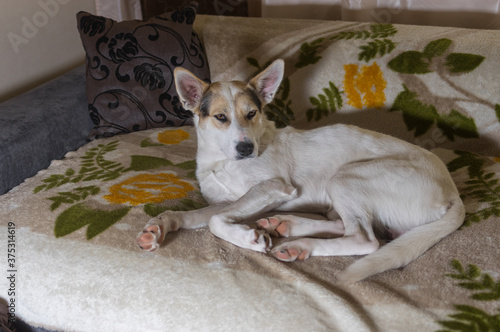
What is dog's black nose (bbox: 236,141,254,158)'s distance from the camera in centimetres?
187

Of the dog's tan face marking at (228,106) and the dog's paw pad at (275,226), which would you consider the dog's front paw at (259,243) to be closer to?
the dog's paw pad at (275,226)

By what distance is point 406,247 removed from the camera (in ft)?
5.14

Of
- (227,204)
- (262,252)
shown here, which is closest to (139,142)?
(227,204)

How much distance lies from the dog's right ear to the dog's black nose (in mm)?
308

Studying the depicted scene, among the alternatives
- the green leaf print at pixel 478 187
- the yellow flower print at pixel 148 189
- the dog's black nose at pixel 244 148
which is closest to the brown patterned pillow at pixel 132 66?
the yellow flower print at pixel 148 189

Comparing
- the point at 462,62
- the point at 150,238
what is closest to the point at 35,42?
the point at 150,238

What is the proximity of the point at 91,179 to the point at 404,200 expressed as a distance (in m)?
1.37

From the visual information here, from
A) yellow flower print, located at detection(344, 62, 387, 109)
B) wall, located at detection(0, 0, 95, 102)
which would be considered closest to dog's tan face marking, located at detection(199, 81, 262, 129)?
yellow flower print, located at detection(344, 62, 387, 109)

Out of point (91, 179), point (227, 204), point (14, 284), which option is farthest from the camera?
point (91, 179)

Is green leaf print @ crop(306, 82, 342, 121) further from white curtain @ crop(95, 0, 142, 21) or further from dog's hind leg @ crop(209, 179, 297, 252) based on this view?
white curtain @ crop(95, 0, 142, 21)

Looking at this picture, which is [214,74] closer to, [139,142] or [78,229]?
[139,142]

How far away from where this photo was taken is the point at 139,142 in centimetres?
259

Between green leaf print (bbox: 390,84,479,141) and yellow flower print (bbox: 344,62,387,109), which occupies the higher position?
yellow flower print (bbox: 344,62,387,109)

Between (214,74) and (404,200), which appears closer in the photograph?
(404,200)
